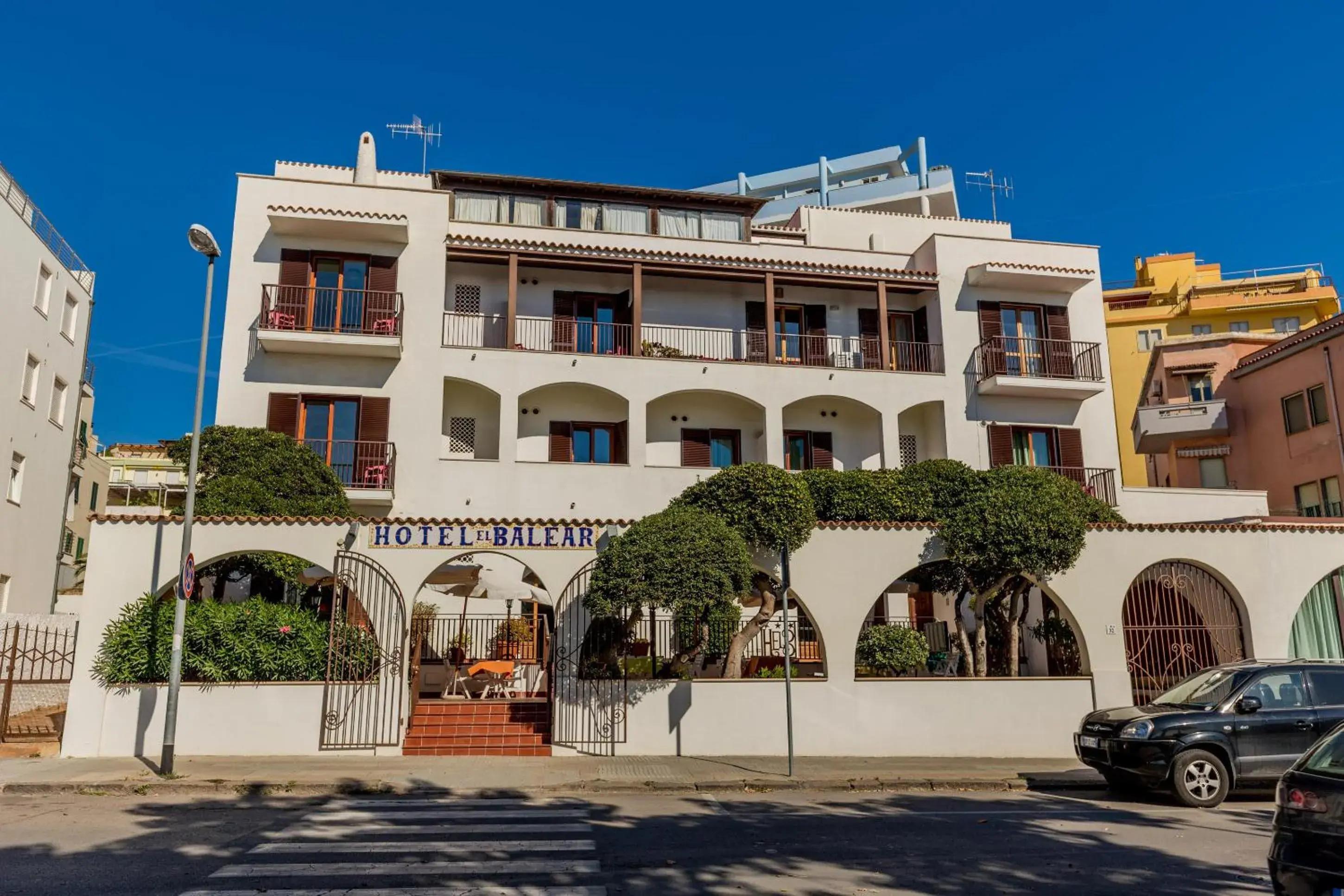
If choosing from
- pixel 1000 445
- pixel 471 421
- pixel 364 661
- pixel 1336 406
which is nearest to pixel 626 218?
pixel 471 421

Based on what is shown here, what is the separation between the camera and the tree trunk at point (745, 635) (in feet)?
51.8

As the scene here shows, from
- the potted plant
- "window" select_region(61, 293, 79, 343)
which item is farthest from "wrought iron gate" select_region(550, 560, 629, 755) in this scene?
"window" select_region(61, 293, 79, 343)

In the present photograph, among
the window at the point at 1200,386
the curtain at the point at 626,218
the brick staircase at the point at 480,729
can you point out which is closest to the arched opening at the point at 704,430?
the curtain at the point at 626,218

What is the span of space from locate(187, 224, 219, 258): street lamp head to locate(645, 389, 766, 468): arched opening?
12720 millimetres

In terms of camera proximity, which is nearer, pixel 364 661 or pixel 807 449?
pixel 364 661

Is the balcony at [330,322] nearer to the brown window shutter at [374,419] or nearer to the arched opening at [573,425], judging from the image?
the brown window shutter at [374,419]

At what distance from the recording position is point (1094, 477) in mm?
25453

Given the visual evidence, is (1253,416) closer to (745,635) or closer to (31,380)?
(745,635)

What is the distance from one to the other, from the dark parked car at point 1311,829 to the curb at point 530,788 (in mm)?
6953

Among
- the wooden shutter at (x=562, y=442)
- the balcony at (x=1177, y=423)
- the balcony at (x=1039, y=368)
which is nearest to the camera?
the wooden shutter at (x=562, y=442)

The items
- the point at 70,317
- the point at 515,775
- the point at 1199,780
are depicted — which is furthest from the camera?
the point at 70,317

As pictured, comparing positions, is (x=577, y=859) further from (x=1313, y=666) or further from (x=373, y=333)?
(x=373, y=333)

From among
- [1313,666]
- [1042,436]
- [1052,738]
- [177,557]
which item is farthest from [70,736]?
[1042,436]

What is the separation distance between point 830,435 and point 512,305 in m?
9.24
